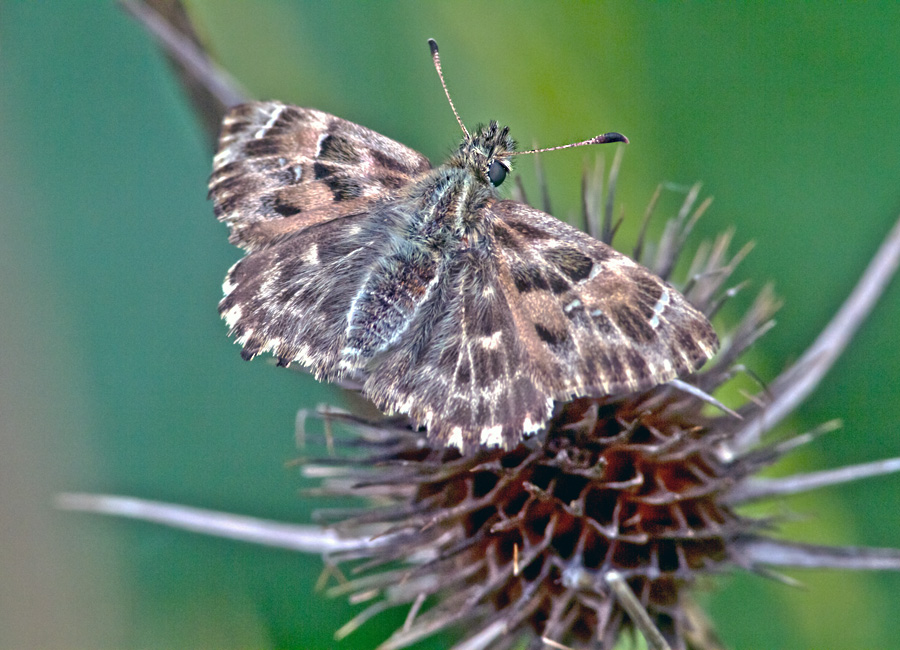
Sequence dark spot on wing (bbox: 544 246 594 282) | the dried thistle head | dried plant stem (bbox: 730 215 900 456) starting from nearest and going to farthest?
1. dark spot on wing (bbox: 544 246 594 282)
2. the dried thistle head
3. dried plant stem (bbox: 730 215 900 456)

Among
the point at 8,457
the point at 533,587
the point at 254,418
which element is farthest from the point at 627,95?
the point at 8,457

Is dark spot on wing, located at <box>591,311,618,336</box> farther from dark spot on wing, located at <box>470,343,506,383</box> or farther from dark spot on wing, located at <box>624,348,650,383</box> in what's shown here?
dark spot on wing, located at <box>470,343,506,383</box>

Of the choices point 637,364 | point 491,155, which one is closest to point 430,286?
point 491,155

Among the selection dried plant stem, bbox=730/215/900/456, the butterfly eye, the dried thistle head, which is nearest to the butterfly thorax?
the butterfly eye

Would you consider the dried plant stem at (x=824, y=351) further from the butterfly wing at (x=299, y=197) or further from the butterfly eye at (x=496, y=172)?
the butterfly wing at (x=299, y=197)

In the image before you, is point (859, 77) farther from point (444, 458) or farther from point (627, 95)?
point (444, 458)

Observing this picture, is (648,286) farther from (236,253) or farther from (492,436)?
(236,253)

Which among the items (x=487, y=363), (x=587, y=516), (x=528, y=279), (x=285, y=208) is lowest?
(x=587, y=516)
